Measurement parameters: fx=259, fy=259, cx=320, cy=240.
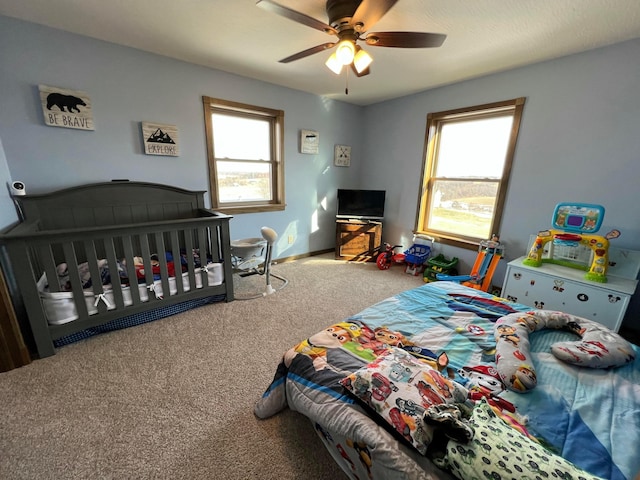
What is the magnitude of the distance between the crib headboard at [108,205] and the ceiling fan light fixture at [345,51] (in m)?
2.04

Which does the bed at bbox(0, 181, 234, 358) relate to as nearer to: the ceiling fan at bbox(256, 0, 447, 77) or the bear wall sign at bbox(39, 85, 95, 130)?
the bear wall sign at bbox(39, 85, 95, 130)

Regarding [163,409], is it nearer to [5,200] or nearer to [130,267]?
[130,267]

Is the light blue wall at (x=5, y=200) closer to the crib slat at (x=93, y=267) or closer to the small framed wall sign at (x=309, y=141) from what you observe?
the crib slat at (x=93, y=267)

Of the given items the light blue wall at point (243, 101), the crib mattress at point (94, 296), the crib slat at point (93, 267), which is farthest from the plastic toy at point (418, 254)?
the crib slat at point (93, 267)

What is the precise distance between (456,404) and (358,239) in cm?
319

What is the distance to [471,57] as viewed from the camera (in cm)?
243

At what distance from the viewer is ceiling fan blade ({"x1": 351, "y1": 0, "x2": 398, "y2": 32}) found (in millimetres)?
1350

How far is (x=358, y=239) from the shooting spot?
158 inches

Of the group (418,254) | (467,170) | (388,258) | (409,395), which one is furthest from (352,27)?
(388,258)

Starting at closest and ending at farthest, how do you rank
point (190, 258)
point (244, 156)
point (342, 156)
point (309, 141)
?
point (190, 258) < point (244, 156) < point (309, 141) < point (342, 156)

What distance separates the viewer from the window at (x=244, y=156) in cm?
309

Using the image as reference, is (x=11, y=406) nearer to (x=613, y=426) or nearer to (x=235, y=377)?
(x=235, y=377)

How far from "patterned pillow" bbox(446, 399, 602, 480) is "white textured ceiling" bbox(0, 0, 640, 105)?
2.30 meters

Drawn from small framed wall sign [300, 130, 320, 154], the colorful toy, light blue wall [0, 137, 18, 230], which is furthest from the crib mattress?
the colorful toy
